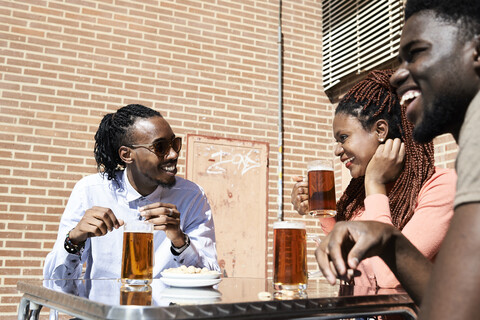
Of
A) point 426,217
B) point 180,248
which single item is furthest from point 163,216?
point 426,217

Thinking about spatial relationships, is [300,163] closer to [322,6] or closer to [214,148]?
[214,148]

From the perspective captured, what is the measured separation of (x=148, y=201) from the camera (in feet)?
9.11

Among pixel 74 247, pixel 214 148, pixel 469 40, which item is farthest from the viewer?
pixel 214 148

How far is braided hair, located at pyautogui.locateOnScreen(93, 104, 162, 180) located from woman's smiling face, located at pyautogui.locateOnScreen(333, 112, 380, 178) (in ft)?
4.11

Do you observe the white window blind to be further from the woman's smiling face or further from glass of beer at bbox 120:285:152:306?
glass of beer at bbox 120:285:152:306

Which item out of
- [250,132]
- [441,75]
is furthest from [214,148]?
[441,75]

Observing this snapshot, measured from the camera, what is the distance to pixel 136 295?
1432mm

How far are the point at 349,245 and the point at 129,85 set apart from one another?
4233 mm

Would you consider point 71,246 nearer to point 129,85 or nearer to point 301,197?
point 301,197

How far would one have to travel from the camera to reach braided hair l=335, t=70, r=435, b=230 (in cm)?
209

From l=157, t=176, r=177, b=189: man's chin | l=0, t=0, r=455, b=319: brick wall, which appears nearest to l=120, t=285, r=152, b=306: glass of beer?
l=157, t=176, r=177, b=189: man's chin

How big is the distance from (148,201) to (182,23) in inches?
125

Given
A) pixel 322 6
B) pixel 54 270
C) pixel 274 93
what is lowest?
pixel 54 270

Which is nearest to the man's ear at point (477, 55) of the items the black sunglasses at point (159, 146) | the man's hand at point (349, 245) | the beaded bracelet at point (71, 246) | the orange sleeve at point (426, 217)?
the man's hand at point (349, 245)
